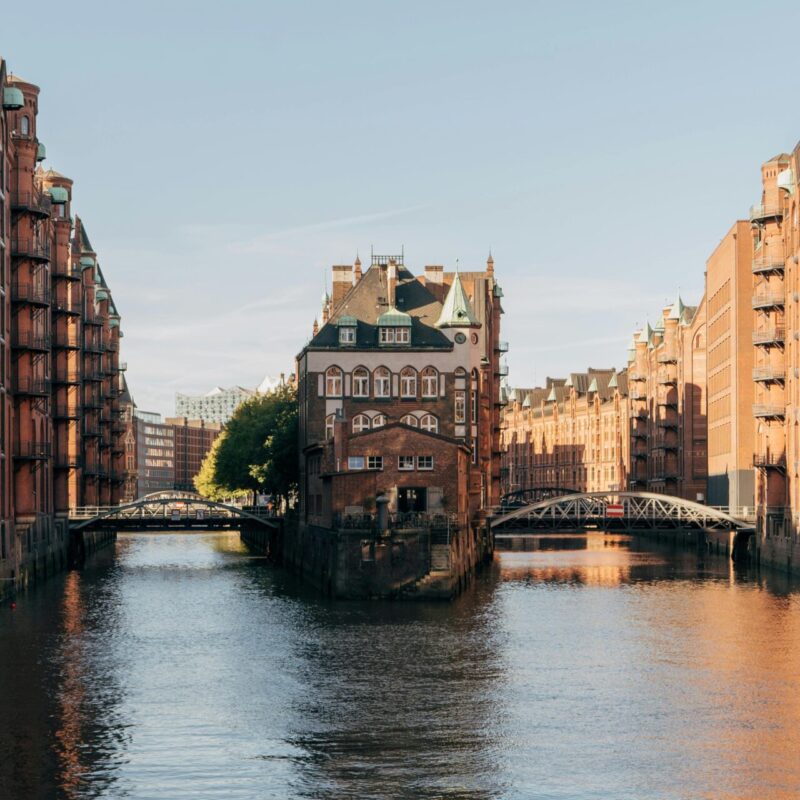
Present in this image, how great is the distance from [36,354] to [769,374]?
2105 inches

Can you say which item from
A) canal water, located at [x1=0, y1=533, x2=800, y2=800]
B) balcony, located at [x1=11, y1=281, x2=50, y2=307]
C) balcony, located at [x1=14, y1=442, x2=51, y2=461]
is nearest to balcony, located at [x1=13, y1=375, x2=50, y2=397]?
balcony, located at [x1=14, y1=442, x2=51, y2=461]

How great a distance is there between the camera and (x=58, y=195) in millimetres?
115500

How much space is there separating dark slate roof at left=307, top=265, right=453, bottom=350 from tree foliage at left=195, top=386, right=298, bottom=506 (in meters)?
17.8

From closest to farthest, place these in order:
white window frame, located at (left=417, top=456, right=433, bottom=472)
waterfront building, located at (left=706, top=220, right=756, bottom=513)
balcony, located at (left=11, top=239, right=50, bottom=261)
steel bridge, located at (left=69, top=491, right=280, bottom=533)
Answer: balcony, located at (left=11, top=239, right=50, bottom=261) → white window frame, located at (left=417, top=456, right=433, bottom=472) → steel bridge, located at (left=69, top=491, right=280, bottom=533) → waterfront building, located at (left=706, top=220, right=756, bottom=513)

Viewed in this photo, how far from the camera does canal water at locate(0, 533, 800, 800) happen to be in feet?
133

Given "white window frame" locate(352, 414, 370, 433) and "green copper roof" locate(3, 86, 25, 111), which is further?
"white window frame" locate(352, 414, 370, 433)

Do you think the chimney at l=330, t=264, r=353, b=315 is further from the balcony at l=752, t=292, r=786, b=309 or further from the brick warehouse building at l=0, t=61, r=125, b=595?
the balcony at l=752, t=292, r=786, b=309

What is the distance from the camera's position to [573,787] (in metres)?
39.6

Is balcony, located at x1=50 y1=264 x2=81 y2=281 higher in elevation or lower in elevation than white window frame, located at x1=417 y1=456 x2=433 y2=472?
higher

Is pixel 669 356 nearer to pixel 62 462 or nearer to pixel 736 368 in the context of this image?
pixel 736 368

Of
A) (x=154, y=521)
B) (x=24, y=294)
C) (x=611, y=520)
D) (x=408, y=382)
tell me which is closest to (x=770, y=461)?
(x=611, y=520)

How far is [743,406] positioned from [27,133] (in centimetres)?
6692

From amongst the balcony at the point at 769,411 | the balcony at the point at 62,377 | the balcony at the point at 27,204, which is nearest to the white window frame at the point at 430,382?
the balcony at the point at 769,411

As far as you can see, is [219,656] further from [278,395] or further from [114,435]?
[114,435]
